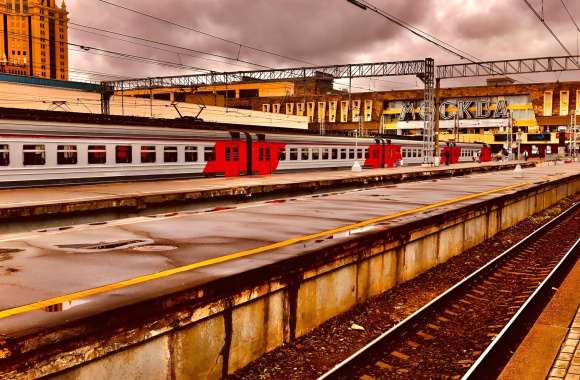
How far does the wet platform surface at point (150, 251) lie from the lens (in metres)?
5.32

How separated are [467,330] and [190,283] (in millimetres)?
4783

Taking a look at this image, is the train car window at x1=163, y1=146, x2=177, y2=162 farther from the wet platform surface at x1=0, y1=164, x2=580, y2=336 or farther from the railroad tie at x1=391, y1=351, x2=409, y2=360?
the railroad tie at x1=391, y1=351, x2=409, y2=360

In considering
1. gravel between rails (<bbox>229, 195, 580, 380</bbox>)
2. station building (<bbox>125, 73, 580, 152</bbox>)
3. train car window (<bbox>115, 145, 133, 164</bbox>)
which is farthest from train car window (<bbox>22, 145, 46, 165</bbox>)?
station building (<bbox>125, 73, 580, 152</bbox>)

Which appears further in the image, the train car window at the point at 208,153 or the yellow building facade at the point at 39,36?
the yellow building facade at the point at 39,36

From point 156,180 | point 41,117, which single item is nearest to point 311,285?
point 41,117

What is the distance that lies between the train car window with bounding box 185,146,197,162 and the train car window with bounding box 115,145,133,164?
10.7 feet

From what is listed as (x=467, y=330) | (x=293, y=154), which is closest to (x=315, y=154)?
(x=293, y=154)

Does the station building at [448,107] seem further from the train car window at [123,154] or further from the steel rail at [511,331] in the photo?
the steel rail at [511,331]

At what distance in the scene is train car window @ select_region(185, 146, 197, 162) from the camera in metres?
24.7

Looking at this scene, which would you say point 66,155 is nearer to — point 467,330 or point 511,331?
point 467,330

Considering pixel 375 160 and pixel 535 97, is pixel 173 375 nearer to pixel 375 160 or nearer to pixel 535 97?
pixel 375 160

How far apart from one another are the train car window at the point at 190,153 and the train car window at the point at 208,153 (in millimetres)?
713

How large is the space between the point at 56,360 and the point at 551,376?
5.17m

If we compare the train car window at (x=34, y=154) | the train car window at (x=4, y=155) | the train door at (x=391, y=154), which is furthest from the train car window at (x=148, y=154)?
the train door at (x=391, y=154)
